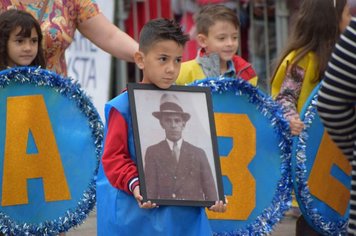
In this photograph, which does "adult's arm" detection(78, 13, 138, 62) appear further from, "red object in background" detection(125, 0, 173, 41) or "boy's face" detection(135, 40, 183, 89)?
"red object in background" detection(125, 0, 173, 41)

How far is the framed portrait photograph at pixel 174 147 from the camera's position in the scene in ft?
14.4

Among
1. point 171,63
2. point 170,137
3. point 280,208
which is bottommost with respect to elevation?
point 280,208

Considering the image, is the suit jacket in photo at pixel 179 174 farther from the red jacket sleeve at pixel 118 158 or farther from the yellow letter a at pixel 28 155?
the yellow letter a at pixel 28 155

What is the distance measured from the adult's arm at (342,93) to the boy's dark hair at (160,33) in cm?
112

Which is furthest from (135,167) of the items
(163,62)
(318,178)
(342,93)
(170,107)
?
(318,178)

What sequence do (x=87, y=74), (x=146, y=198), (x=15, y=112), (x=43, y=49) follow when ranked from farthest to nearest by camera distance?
(x=87, y=74), (x=43, y=49), (x=15, y=112), (x=146, y=198)

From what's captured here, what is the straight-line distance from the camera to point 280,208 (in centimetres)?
546

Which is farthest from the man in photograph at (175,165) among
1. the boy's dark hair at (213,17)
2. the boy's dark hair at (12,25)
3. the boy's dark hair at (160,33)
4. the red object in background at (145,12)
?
the red object in background at (145,12)

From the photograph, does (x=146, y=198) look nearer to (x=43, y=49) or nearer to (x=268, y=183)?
(x=268, y=183)

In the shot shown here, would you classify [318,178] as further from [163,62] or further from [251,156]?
[163,62]

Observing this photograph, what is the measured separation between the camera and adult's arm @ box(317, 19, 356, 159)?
3.38 metres

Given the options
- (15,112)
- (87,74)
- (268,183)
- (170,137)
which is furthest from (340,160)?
(87,74)

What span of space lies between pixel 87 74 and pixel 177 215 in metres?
5.28

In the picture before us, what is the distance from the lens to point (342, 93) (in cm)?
341
